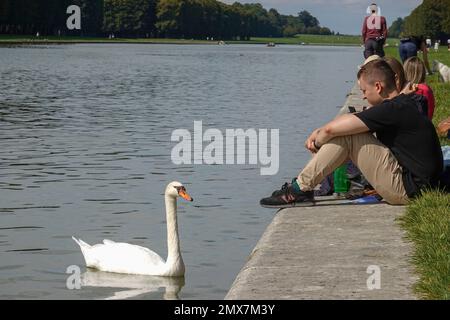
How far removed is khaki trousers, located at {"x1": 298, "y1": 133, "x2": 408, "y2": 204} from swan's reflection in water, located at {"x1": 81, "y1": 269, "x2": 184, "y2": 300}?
5.04 ft

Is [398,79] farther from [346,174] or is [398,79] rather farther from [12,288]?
[12,288]

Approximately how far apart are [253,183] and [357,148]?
5725 millimetres

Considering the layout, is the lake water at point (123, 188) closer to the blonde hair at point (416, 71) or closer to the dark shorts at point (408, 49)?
the blonde hair at point (416, 71)

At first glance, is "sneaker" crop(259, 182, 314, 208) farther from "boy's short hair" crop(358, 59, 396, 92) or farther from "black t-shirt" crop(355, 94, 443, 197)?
"boy's short hair" crop(358, 59, 396, 92)

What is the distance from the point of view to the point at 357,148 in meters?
9.10

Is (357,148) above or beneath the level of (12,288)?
above

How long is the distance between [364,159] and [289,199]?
3.13 ft

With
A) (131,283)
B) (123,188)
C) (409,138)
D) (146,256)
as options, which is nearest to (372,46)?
(123,188)

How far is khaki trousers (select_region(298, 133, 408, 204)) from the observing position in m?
9.08

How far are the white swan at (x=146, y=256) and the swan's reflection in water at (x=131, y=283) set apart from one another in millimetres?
51

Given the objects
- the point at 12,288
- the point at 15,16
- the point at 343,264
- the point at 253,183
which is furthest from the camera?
the point at 15,16

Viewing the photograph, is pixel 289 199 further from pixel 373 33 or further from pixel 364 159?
pixel 373 33
